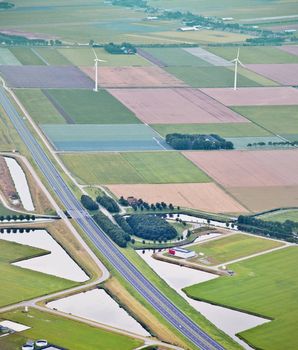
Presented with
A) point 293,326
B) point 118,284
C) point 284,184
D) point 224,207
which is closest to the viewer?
point 293,326

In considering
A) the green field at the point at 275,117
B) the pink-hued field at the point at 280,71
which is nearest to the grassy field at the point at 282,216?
the green field at the point at 275,117

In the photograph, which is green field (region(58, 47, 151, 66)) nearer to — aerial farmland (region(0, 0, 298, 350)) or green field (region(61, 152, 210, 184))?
aerial farmland (region(0, 0, 298, 350))

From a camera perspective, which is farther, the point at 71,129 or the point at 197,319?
the point at 71,129

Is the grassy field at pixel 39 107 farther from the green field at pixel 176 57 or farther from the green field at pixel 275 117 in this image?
the green field at pixel 176 57

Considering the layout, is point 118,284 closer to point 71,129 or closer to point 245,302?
point 245,302

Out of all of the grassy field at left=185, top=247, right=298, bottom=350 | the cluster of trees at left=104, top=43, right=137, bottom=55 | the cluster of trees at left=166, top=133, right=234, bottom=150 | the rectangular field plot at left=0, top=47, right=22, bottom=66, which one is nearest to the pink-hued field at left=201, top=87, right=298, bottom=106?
the cluster of trees at left=166, top=133, right=234, bottom=150

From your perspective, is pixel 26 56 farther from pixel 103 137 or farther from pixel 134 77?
pixel 103 137

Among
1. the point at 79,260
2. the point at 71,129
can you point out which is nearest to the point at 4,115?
the point at 71,129
